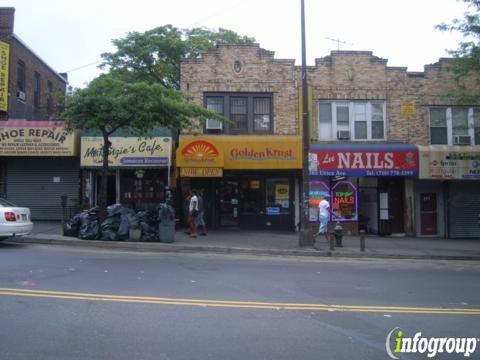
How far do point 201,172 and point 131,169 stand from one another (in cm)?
396

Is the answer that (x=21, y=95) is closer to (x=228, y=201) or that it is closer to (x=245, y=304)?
(x=228, y=201)

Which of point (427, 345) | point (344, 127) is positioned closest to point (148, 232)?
point (344, 127)

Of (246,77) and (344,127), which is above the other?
(246,77)

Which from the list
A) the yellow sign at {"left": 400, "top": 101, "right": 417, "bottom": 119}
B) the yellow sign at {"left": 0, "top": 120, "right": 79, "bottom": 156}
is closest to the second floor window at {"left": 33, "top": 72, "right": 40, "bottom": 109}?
the yellow sign at {"left": 0, "top": 120, "right": 79, "bottom": 156}

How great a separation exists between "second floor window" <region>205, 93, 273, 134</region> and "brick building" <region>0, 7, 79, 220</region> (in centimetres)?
592

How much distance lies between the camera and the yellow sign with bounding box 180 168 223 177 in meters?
19.4

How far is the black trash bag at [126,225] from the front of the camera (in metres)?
A: 16.6

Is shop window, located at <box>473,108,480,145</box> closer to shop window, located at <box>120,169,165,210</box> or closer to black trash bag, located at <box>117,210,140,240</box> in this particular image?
shop window, located at <box>120,169,165,210</box>

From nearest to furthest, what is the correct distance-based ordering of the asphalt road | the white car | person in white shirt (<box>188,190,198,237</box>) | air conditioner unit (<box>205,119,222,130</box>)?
1. the asphalt road
2. the white car
3. person in white shirt (<box>188,190,198,237</box>)
4. air conditioner unit (<box>205,119,222,130</box>)

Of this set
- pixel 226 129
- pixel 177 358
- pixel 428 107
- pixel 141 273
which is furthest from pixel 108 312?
pixel 428 107

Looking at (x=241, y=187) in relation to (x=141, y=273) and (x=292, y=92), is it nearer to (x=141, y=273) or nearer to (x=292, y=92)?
(x=292, y=92)

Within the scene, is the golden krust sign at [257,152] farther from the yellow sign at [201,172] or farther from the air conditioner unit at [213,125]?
the air conditioner unit at [213,125]

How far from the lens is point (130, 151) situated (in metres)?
21.0

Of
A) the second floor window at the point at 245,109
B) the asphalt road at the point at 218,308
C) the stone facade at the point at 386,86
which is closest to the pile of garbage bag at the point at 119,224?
the asphalt road at the point at 218,308
